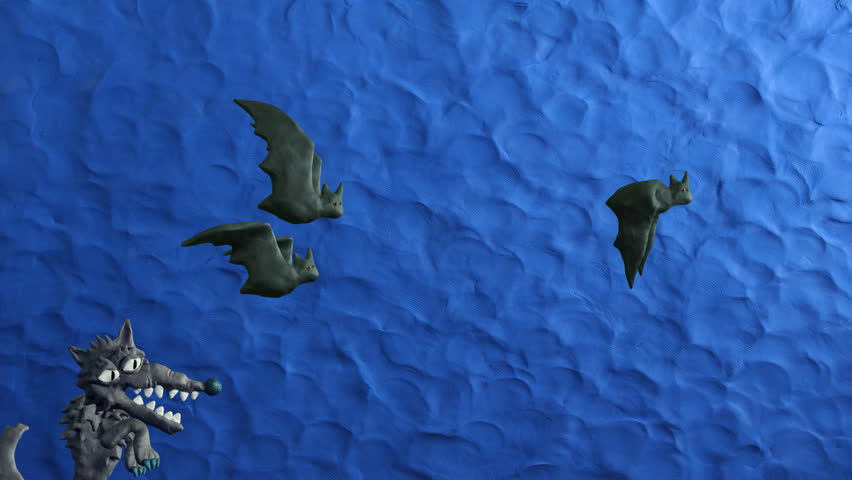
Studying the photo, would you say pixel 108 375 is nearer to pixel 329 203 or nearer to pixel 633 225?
pixel 329 203

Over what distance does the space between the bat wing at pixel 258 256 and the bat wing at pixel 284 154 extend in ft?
0.20

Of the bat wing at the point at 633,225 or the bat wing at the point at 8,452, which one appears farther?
the bat wing at the point at 8,452

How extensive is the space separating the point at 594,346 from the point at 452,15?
952 mm

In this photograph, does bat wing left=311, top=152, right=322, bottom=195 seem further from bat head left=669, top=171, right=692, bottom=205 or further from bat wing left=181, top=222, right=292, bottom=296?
bat head left=669, top=171, right=692, bottom=205

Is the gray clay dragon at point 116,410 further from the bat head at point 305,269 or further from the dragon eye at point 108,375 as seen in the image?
the bat head at point 305,269

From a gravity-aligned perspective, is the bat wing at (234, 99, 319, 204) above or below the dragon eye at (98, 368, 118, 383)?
above

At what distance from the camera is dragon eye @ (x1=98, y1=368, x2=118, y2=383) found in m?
1.23

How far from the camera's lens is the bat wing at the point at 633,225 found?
121 cm

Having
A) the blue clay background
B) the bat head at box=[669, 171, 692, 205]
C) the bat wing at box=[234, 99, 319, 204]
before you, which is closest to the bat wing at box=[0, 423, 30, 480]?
the blue clay background

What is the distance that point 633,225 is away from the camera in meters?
1.23

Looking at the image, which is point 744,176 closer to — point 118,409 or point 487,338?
point 487,338

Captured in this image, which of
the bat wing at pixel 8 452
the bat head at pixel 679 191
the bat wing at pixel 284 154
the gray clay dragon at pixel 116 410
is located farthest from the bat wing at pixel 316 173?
the bat wing at pixel 8 452

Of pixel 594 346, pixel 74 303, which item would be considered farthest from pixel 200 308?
pixel 594 346

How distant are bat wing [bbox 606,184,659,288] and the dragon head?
780 millimetres
